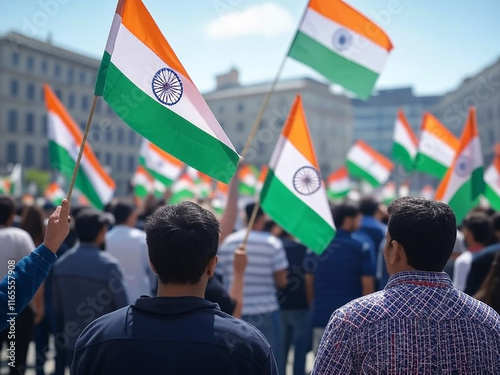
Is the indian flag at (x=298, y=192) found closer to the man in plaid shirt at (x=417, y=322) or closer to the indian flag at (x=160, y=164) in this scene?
the man in plaid shirt at (x=417, y=322)

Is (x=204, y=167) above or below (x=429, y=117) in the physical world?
below

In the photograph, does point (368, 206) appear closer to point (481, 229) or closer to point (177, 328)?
point (481, 229)

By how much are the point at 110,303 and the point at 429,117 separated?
5623 millimetres

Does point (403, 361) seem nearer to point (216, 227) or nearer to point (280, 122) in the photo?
point (216, 227)

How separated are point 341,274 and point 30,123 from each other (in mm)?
55971

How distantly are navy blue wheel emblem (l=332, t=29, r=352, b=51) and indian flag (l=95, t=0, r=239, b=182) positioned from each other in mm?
2514

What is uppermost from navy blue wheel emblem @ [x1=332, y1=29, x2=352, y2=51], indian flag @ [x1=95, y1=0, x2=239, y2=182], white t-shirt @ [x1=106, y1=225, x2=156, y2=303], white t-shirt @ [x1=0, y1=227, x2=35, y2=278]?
navy blue wheel emblem @ [x1=332, y1=29, x2=352, y2=51]

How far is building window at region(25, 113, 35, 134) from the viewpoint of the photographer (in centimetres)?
5541

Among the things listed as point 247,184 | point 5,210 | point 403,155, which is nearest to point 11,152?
point 247,184

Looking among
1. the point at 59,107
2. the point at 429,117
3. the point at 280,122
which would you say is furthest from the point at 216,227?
the point at 280,122

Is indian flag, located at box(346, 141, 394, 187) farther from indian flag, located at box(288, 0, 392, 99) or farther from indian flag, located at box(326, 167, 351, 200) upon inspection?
indian flag, located at box(288, 0, 392, 99)

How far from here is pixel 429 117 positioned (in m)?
8.05

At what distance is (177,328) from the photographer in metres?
1.80

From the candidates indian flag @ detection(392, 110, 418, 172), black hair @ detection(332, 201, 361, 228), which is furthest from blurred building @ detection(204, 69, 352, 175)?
black hair @ detection(332, 201, 361, 228)
